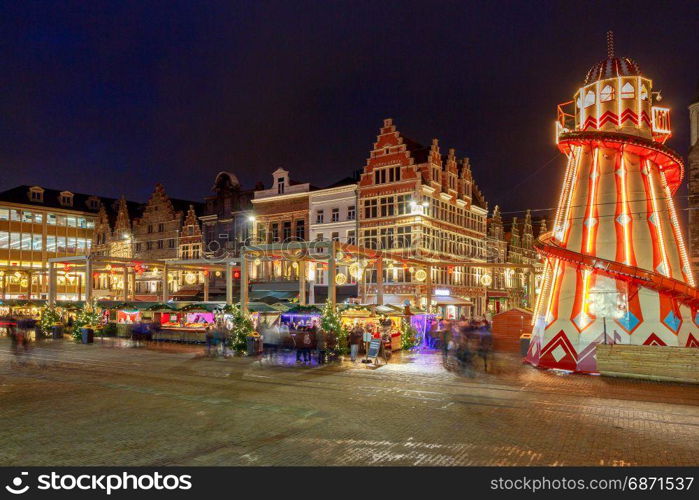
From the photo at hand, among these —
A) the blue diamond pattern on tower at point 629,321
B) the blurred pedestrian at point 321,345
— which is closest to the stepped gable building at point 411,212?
the blurred pedestrian at point 321,345

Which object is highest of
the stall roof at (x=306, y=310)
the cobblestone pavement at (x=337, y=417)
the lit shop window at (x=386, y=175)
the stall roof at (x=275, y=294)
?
the lit shop window at (x=386, y=175)

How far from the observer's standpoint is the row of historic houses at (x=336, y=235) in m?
42.9

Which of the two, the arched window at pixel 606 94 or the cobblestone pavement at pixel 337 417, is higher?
the arched window at pixel 606 94

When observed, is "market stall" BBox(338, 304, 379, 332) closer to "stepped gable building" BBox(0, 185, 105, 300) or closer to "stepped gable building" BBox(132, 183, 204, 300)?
"stepped gable building" BBox(132, 183, 204, 300)

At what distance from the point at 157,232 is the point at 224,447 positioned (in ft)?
184

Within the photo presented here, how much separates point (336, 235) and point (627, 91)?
28232 millimetres

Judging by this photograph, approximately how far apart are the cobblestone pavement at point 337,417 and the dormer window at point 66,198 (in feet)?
195

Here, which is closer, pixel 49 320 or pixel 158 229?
pixel 49 320

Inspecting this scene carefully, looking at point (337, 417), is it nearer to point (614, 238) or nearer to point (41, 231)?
point (614, 238)

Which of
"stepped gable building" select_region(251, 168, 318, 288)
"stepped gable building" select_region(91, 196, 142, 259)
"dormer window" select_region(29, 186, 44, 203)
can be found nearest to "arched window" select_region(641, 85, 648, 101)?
"stepped gable building" select_region(251, 168, 318, 288)

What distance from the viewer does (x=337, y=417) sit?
38.4 feet

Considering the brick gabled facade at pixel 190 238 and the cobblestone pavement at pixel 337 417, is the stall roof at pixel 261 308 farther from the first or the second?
the brick gabled facade at pixel 190 238

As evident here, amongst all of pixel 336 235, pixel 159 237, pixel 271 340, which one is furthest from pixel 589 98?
pixel 159 237
